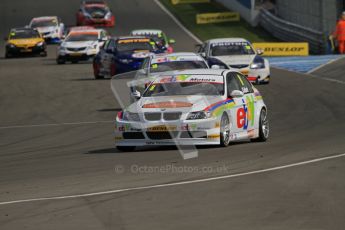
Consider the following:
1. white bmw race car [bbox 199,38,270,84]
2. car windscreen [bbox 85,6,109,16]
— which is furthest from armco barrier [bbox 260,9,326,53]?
white bmw race car [bbox 199,38,270,84]

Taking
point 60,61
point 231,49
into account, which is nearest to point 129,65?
point 231,49

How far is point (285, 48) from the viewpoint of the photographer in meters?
42.2

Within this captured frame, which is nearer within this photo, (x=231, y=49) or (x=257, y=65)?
(x=257, y=65)

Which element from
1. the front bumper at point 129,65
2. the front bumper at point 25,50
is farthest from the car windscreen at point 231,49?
the front bumper at point 25,50

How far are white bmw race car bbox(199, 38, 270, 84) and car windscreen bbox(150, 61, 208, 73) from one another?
487 cm

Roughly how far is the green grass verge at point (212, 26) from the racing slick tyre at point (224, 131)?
112 ft

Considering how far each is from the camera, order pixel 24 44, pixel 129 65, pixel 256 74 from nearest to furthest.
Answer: pixel 256 74, pixel 129 65, pixel 24 44

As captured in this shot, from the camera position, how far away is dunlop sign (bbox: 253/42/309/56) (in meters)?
41.6

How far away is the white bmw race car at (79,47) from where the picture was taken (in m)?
42.3

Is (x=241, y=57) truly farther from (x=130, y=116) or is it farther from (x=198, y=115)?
(x=198, y=115)

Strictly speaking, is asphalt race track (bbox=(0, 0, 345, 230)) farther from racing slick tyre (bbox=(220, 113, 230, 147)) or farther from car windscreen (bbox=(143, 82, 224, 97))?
car windscreen (bbox=(143, 82, 224, 97))

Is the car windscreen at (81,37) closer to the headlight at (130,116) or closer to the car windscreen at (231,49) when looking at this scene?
the car windscreen at (231,49)

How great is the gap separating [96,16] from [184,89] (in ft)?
143

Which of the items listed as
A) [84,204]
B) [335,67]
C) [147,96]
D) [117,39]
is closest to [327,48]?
[335,67]
